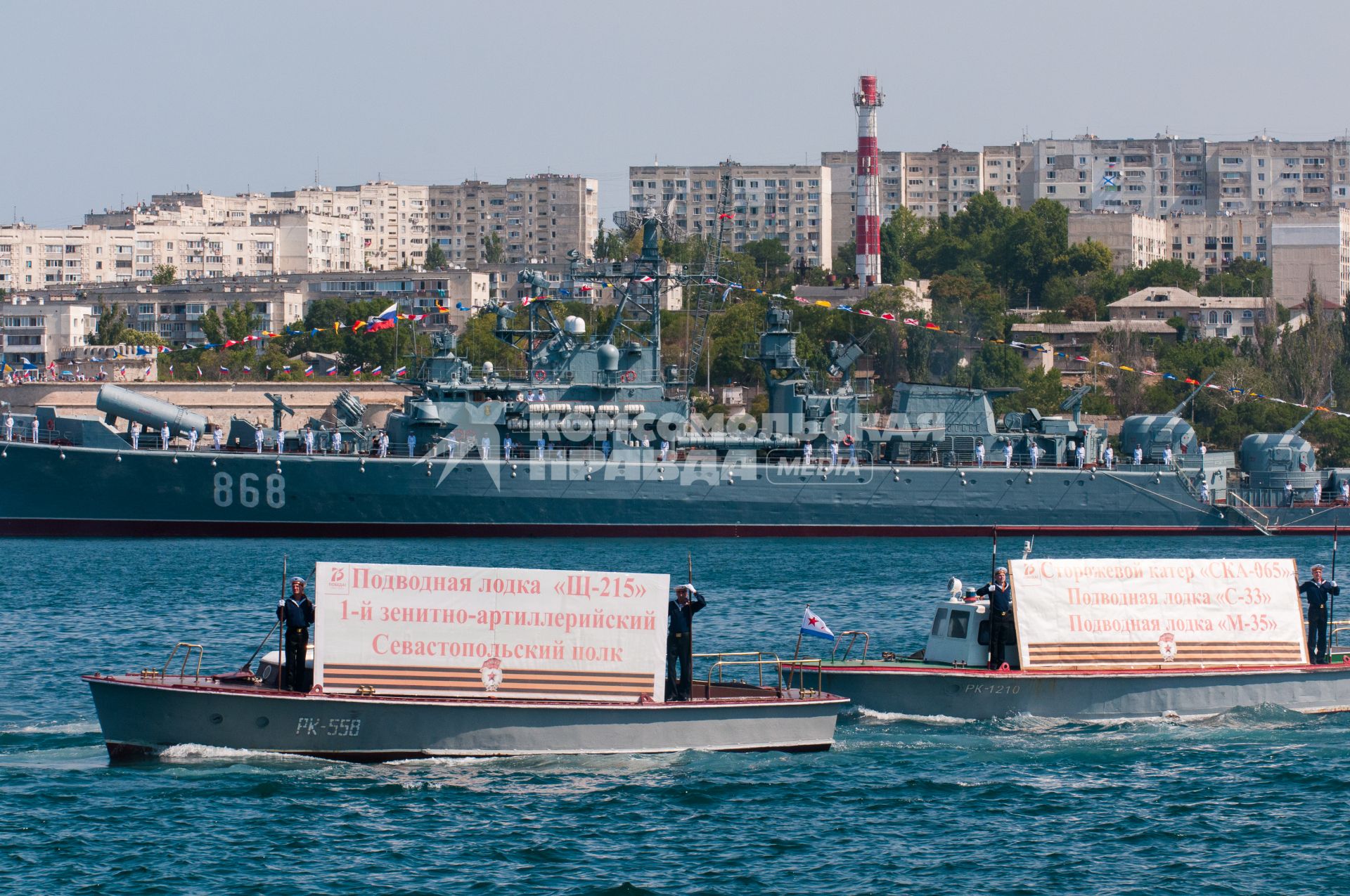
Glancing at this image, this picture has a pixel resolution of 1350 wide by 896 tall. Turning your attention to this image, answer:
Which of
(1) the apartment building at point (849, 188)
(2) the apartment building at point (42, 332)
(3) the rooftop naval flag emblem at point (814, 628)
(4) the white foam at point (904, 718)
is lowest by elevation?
(4) the white foam at point (904, 718)

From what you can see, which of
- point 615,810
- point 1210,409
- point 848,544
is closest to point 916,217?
point 1210,409

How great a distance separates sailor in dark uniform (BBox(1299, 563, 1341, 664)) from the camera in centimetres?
2439

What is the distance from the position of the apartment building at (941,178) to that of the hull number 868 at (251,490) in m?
122

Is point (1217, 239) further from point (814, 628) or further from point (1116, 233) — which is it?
point (814, 628)

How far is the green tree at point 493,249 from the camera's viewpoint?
6053 inches

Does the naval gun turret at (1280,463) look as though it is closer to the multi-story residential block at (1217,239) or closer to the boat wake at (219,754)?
the boat wake at (219,754)

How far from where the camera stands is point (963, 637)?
2394 centimetres

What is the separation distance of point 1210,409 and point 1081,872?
8265 cm

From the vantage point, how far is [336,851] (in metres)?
17.9

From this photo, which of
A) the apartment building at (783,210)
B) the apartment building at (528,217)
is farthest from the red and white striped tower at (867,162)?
the apartment building at (528,217)

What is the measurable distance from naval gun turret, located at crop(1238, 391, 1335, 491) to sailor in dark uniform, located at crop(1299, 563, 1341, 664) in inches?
1495

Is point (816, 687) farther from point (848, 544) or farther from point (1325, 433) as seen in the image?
→ point (1325, 433)

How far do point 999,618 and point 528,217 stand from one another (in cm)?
15083

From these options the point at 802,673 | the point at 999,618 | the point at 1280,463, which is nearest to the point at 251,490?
Answer: the point at 802,673
